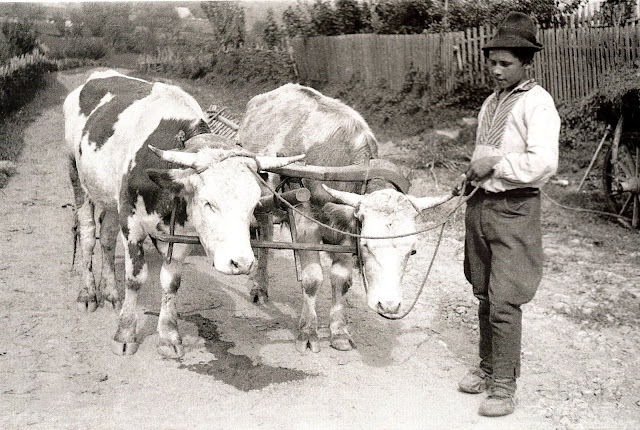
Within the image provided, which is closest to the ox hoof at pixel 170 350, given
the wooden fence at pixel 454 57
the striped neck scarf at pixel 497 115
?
the striped neck scarf at pixel 497 115

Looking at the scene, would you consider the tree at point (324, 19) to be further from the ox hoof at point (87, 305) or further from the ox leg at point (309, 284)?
the ox leg at point (309, 284)

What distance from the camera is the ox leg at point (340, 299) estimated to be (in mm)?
5914

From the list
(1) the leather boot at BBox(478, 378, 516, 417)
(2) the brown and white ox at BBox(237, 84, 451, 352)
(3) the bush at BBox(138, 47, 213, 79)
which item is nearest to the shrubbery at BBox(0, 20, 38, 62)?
(2) the brown and white ox at BBox(237, 84, 451, 352)

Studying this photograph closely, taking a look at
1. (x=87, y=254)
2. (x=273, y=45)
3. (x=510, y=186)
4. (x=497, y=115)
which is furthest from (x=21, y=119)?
(x=510, y=186)

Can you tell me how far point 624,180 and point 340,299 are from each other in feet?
17.2

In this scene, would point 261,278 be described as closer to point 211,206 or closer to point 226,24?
point 211,206

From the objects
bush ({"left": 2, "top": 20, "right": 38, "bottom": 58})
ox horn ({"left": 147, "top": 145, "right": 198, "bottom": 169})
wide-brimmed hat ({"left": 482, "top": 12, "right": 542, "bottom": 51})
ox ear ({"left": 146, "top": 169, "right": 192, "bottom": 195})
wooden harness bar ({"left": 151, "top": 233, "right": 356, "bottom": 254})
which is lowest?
wooden harness bar ({"left": 151, "top": 233, "right": 356, "bottom": 254})

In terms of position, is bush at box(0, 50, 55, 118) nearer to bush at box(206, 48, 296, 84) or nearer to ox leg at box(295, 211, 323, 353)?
bush at box(206, 48, 296, 84)

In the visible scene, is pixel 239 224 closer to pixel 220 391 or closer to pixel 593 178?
pixel 220 391

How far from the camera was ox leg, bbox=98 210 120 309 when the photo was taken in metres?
7.02

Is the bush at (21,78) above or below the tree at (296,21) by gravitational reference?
below

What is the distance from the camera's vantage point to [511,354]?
460 cm

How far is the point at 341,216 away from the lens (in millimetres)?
5312

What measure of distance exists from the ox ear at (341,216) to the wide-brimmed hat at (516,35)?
5.28 ft
